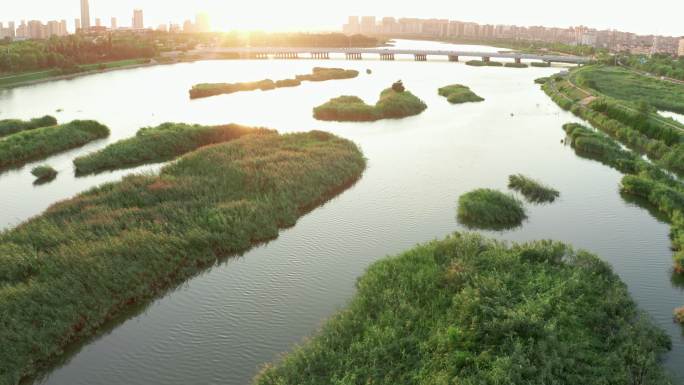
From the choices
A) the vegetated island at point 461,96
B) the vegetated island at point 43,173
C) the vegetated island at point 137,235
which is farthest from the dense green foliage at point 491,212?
the vegetated island at point 461,96

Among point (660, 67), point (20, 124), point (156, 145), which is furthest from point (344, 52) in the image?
point (156, 145)

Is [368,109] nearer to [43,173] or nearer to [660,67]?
[43,173]

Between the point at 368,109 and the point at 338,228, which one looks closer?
the point at 338,228

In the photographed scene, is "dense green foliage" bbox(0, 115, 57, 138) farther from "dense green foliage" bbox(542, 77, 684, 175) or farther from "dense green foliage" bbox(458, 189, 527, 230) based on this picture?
"dense green foliage" bbox(542, 77, 684, 175)

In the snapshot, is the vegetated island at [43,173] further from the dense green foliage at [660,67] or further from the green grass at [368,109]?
the dense green foliage at [660,67]

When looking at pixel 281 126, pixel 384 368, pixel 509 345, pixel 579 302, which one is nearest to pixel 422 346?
pixel 384 368

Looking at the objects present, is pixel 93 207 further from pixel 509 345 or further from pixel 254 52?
pixel 254 52

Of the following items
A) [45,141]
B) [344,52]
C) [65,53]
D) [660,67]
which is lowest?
[45,141]
